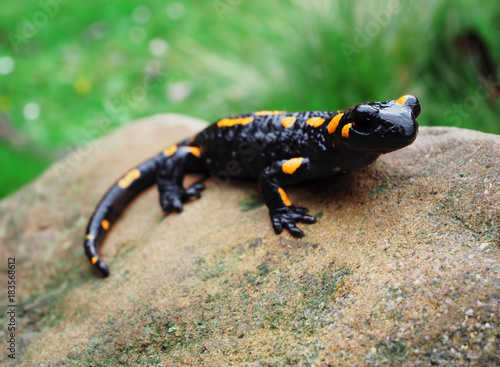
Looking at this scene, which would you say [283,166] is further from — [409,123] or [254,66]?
[254,66]

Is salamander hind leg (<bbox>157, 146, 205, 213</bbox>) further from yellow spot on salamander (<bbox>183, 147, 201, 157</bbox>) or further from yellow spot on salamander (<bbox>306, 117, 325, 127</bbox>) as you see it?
yellow spot on salamander (<bbox>306, 117, 325, 127</bbox>)

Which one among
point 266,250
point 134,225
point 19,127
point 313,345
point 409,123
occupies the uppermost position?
point 409,123

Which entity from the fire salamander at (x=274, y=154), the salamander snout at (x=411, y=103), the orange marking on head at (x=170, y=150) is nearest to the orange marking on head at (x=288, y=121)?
the fire salamander at (x=274, y=154)

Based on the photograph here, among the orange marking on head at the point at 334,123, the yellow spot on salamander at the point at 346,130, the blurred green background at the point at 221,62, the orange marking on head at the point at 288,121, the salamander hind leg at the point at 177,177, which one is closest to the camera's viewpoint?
the yellow spot on salamander at the point at 346,130

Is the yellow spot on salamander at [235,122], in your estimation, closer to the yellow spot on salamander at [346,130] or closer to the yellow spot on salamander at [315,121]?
the yellow spot on salamander at [315,121]

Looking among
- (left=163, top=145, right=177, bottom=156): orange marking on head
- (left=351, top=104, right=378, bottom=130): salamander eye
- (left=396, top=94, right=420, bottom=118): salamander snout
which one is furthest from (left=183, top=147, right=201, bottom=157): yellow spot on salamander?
(left=396, top=94, right=420, bottom=118): salamander snout

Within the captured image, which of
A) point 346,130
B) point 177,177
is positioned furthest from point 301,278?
point 177,177

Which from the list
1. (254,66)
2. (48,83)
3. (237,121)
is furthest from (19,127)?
(237,121)
